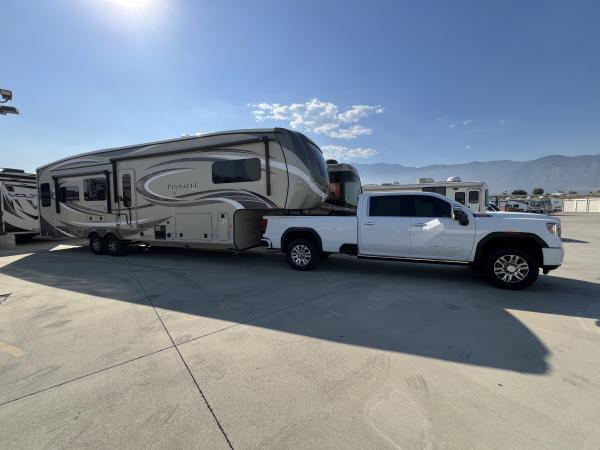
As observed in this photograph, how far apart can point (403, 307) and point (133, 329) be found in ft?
12.9

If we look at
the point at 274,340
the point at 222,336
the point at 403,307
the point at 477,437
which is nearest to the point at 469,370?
the point at 477,437

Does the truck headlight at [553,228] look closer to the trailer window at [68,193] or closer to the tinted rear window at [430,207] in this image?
the tinted rear window at [430,207]

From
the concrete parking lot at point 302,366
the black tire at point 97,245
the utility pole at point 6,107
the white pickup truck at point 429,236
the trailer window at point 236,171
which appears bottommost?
the concrete parking lot at point 302,366

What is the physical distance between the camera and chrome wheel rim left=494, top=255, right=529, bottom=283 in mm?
5621

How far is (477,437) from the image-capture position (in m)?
2.13

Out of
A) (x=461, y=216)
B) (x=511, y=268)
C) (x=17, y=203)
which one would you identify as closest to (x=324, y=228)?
(x=461, y=216)

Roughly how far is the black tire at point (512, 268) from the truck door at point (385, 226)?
1.61 m

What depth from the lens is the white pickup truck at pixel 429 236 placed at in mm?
5601

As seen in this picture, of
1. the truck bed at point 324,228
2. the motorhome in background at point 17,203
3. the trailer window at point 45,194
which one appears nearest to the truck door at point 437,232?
the truck bed at point 324,228

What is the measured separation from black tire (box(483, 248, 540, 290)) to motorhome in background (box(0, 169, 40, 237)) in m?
16.4

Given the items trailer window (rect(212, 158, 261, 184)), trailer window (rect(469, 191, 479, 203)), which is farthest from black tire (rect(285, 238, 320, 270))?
trailer window (rect(469, 191, 479, 203))

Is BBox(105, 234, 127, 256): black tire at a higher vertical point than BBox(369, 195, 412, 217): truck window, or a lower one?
lower

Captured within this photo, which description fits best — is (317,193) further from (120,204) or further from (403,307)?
(120,204)

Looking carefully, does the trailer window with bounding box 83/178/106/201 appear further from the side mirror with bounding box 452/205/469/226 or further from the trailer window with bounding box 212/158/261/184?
the side mirror with bounding box 452/205/469/226
